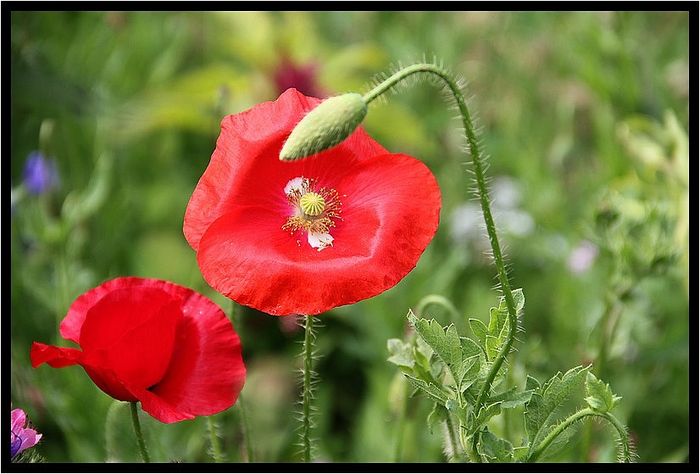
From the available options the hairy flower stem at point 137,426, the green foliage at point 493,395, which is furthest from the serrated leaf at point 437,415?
Result: the hairy flower stem at point 137,426

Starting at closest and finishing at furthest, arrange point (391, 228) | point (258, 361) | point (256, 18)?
point (391, 228) < point (258, 361) < point (256, 18)

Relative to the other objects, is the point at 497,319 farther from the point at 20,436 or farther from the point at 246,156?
the point at 20,436

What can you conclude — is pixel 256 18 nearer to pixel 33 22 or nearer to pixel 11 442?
pixel 33 22

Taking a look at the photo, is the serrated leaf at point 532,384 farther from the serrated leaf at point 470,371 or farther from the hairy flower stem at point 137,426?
the hairy flower stem at point 137,426

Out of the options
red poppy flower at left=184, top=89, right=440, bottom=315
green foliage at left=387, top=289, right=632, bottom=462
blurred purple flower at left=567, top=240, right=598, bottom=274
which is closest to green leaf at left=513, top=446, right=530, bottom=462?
green foliage at left=387, top=289, right=632, bottom=462

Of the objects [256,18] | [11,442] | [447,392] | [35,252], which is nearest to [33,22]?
[35,252]

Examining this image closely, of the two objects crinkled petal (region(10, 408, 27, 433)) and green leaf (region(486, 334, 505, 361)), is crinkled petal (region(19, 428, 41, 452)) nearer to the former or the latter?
crinkled petal (region(10, 408, 27, 433))

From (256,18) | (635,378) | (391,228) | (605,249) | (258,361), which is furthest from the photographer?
(256,18)
